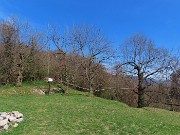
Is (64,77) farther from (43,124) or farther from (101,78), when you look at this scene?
(43,124)

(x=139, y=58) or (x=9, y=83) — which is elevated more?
(x=139, y=58)

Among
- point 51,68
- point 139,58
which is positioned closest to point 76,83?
point 51,68

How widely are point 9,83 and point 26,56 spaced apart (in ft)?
13.9

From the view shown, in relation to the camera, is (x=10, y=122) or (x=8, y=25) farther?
(x=8, y=25)

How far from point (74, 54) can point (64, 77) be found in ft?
12.7

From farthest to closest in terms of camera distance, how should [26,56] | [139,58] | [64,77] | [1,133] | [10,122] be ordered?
[64,77] → [26,56] → [139,58] → [10,122] → [1,133]

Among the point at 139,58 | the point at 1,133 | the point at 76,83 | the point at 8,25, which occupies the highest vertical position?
the point at 8,25

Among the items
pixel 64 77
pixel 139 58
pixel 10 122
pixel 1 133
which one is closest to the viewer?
pixel 1 133

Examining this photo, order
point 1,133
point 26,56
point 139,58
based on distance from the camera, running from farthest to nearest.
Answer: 1. point 26,56
2. point 139,58
3. point 1,133

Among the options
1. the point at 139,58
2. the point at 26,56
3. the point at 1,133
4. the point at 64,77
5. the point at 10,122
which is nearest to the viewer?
the point at 1,133

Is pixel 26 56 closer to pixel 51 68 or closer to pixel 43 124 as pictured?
pixel 51 68

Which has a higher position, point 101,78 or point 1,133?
point 101,78

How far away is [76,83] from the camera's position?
35.6 m

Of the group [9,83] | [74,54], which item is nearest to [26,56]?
[9,83]
